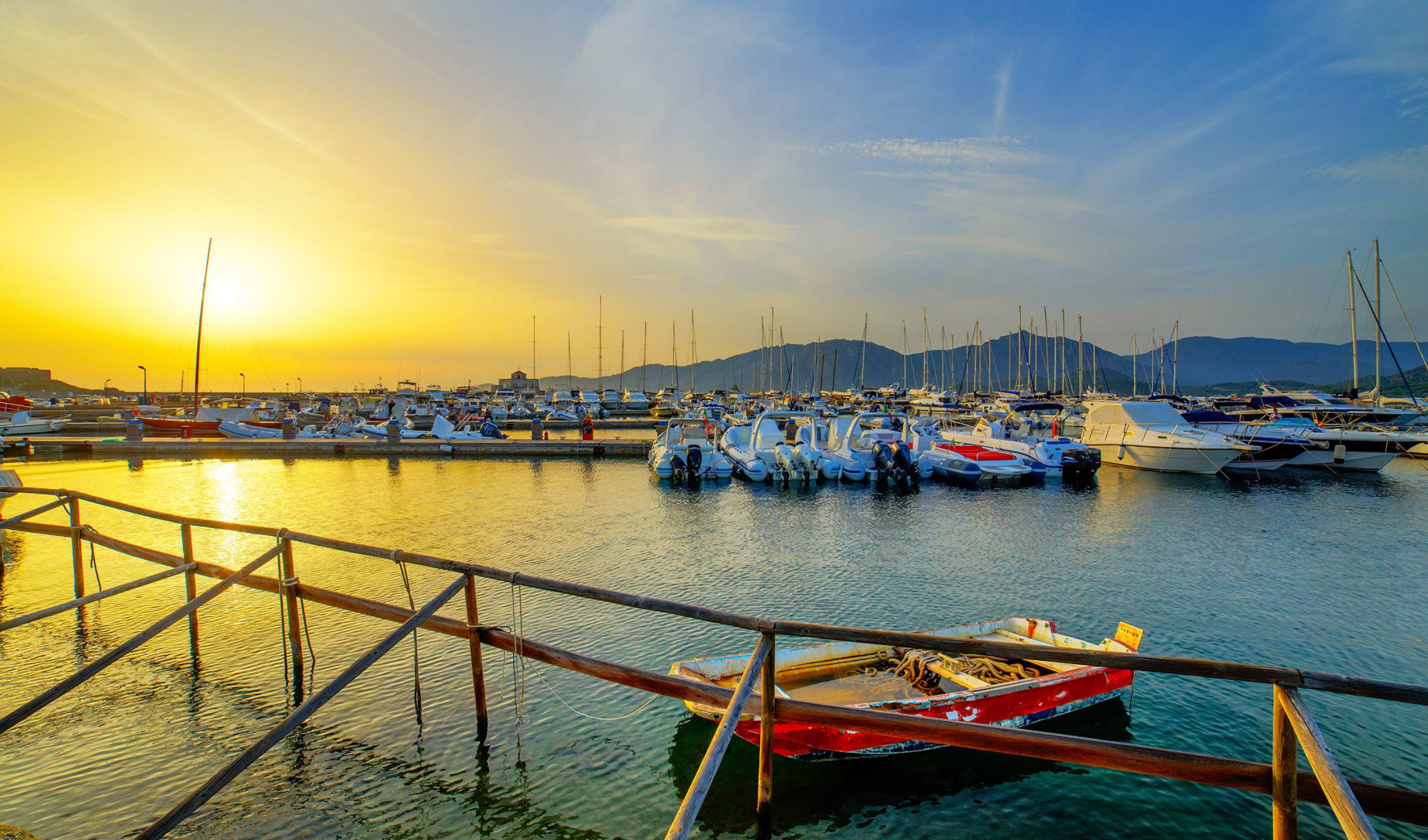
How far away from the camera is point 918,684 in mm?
7988

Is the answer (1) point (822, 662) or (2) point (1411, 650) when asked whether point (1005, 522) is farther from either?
(1) point (822, 662)

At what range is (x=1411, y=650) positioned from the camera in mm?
10445

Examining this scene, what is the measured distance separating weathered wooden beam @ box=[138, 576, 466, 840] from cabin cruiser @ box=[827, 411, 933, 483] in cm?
2483

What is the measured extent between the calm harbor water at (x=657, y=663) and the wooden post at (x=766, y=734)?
20.6 inches

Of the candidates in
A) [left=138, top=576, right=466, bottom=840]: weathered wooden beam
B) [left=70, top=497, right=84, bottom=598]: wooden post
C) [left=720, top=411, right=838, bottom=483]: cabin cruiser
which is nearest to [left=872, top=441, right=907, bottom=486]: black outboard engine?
[left=720, top=411, right=838, bottom=483]: cabin cruiser

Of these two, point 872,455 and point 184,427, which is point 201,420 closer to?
point 184,427

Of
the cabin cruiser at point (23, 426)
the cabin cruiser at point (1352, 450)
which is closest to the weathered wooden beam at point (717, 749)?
the cabin cruiser at point (1352, 450)

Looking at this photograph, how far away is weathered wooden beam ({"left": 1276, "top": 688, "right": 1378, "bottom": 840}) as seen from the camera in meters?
3.33

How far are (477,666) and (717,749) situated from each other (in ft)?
12.7

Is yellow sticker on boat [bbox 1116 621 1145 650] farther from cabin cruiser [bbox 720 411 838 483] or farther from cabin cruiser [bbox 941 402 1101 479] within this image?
cabin cruiser [bbox 941 402 1101 479]

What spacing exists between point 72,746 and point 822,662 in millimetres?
9061

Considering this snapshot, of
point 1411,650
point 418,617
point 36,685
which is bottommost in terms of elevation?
point 1411,650

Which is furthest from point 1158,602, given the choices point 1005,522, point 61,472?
point 61,472

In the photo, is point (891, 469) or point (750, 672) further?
point (891, 469)
